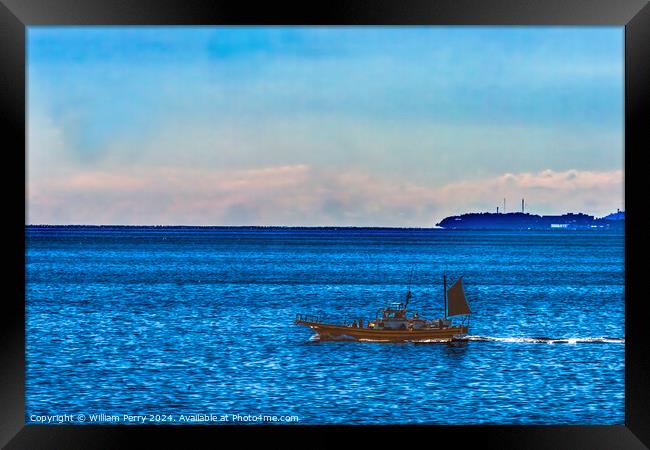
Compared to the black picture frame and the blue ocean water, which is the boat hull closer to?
the blue ocean water

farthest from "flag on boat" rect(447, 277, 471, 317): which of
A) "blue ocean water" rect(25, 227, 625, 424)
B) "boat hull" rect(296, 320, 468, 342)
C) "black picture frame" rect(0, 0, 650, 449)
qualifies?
"black picture frame" rect(0, 0, 650, 449)

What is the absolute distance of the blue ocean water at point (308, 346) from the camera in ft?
68.1

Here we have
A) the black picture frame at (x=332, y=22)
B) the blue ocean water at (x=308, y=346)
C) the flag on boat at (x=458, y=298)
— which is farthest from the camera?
the flag on boat at (x=458, y=298)

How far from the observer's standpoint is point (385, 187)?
74562mm

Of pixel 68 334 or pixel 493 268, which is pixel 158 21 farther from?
pixel 493 268

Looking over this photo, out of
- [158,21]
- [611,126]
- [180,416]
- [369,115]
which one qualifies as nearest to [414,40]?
[369,115]

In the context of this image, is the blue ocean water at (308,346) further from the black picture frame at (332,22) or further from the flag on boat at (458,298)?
the black picture frame at (332,22)

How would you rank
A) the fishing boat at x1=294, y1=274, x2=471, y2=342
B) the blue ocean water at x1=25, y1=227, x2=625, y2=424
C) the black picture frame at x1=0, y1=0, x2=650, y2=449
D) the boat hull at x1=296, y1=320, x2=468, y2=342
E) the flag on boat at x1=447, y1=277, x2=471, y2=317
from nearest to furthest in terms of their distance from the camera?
the black picture frame at x1=0, y1=0, x2=650, y2=449
the blue ocean water at x1=25, y1=227, x2=625, y2=424
the flag on boat at x1=447, y1=277, x2=471, y2=317
the fishing boat at x1=294, y1=274, x2=471, y2=342
the boat hull at x1=296, y1=320, x2=468, y2=342

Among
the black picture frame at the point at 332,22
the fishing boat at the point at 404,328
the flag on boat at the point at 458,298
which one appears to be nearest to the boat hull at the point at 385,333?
the fishing boat at the point at 404,328

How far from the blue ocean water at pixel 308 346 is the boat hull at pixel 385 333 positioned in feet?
1.44

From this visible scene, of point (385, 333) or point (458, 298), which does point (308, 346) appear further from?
point (458, 298)

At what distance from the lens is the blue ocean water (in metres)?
20.8

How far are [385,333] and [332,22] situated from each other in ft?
69.2

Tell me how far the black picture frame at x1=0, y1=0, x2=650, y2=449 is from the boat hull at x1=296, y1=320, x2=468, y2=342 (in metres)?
19.1
